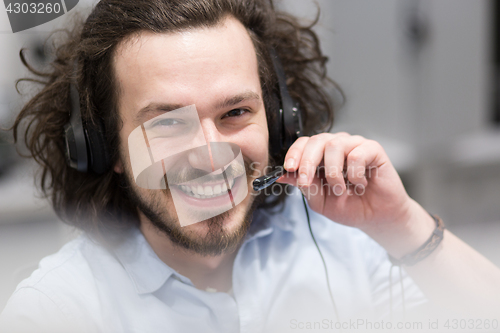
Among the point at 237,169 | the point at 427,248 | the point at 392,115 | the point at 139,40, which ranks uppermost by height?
the point at 139,40

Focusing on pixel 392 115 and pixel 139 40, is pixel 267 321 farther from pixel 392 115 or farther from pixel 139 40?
pixel 392 115

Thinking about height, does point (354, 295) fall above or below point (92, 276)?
below

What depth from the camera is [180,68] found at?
0.67m

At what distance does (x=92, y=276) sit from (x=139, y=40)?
50 centimetres

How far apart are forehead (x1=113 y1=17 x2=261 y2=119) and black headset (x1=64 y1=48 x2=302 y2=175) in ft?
0.34

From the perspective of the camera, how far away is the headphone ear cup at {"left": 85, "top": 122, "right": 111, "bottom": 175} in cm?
78

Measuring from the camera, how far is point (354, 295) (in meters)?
0.89

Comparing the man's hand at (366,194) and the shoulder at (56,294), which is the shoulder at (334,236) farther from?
the shoulder at (56,294)

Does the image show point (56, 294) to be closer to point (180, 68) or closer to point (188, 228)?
point (188, 228)

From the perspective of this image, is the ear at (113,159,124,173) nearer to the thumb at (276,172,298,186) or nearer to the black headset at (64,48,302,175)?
the black headset at (64,48,302,175)

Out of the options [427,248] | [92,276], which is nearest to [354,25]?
[427,248]

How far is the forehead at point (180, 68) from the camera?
Answer: 0.68 m

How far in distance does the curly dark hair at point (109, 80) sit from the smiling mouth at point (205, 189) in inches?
7.8

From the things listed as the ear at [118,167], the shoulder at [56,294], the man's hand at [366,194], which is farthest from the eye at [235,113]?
the shoulder at [56,294]
